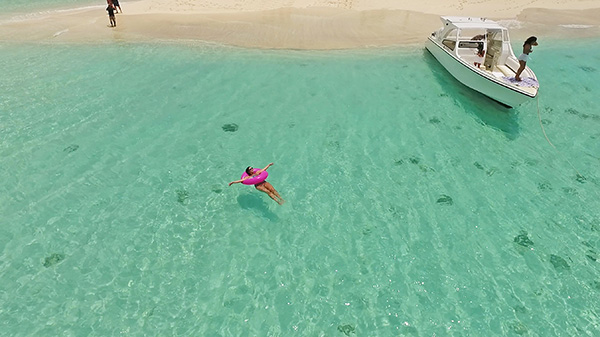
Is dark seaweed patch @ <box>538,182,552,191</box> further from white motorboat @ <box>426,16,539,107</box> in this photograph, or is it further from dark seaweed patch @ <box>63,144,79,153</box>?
dark seaweed patch @ <box>63,144,79,153</box>

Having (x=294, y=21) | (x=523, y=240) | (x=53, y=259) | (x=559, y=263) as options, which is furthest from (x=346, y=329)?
(x=294, y=21)

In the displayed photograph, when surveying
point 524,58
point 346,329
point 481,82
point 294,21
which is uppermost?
point 524,58

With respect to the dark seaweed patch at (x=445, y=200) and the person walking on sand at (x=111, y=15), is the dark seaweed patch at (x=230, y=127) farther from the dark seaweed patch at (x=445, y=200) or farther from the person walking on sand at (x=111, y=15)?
the person walking on sand at (x=111, y=15)

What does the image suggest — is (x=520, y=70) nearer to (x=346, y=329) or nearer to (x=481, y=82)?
(x=481, y=82)

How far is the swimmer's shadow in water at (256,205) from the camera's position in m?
→ 10.4

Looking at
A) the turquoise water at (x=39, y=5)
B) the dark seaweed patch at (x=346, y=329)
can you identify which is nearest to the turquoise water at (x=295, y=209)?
the dark seaweed patch at (x=346, y=329)

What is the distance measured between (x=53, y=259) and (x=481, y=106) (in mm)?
16616

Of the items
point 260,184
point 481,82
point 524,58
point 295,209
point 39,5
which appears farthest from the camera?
point 39,5

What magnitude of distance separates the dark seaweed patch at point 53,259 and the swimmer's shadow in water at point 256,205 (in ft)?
15.7

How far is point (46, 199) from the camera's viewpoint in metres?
10.7

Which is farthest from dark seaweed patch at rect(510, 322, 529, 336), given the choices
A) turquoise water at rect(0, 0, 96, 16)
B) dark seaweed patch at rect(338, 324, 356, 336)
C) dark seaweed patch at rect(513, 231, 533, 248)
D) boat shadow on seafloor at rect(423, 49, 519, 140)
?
turquoise water at rect(0, 0, 96, 16)

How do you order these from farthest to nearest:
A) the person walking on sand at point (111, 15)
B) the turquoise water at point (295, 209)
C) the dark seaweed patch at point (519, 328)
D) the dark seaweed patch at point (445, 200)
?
1. the person walking on sand at point (111, 15)
2. the dark seaweed patch at point (445, 200)
3. the turquoise water at point (295, 209)
4. the dark seaweed patch at point (519, 328)

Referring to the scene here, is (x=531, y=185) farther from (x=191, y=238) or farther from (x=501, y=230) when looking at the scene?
(x=191, y=238)

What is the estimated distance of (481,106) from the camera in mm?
15734
